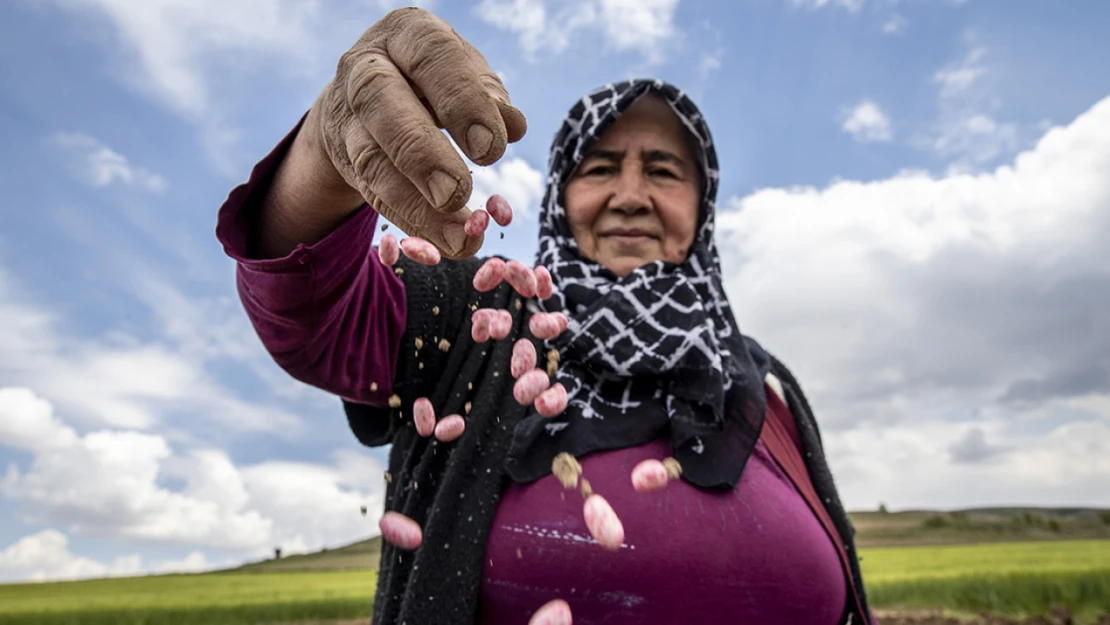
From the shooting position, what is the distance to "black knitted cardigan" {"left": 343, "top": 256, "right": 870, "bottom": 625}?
1.29 meters

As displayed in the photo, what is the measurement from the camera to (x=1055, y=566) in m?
5.74

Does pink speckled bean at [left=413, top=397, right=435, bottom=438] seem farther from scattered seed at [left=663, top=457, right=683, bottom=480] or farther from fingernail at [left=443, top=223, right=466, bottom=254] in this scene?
fingernail at [left=443, top=223, right=466, bottom=254]

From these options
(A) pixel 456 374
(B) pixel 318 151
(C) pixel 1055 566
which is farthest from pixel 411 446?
(C) pixel 1055 566

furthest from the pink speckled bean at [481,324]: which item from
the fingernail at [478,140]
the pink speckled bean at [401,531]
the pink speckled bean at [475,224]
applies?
the fingernail at [478,140]

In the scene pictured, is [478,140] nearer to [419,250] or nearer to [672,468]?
[419,250]

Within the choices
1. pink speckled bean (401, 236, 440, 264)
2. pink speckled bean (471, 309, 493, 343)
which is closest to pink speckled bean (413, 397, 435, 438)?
pink speckled bean (471, 309, 493, 343)

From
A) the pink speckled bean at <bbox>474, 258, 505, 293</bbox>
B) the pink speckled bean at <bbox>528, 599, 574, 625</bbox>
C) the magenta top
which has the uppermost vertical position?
the pink speckled bean at <bbox>474, 258, 505, 293</bbox>

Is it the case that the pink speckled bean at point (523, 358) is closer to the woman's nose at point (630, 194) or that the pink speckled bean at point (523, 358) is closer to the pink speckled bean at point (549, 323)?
the pink speckled bean at point (549, 323)

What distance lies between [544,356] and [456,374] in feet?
0.67

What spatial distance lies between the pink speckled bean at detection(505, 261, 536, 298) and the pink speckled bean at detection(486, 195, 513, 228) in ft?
0.44

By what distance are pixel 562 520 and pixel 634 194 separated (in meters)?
0.80

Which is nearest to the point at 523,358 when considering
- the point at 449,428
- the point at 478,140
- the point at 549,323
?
the point at 549,323

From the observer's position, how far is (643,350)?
1542 millimetres

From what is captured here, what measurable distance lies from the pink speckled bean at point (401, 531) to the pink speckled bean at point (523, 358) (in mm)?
343
